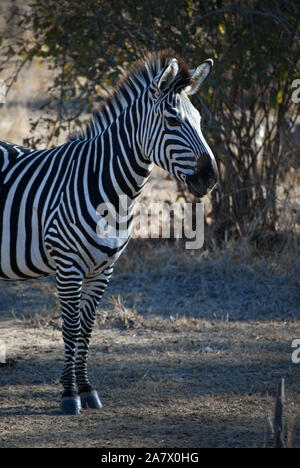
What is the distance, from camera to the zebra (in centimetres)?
426

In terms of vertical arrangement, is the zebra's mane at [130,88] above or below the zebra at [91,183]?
above

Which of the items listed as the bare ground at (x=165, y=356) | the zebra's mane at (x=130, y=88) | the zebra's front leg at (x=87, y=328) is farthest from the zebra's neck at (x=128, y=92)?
the bare ground at (x=165, y=356)

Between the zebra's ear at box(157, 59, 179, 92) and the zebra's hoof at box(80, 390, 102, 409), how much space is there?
7.18 ft

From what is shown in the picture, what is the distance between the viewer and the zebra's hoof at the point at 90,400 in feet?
15.2

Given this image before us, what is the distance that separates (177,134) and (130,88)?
2.28 ft

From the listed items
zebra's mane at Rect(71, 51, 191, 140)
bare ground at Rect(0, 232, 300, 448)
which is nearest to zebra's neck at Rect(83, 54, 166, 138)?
zebra's mane at Rect(71, 51, 191, 140)

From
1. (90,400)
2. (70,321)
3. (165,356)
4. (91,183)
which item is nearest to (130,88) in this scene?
(91,183)

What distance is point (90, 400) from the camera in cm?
463

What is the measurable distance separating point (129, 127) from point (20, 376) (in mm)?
2208

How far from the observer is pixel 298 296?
7.07m

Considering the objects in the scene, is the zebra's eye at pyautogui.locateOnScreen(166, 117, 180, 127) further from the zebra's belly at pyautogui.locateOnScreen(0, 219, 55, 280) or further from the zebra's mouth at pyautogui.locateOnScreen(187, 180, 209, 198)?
the zebra's belly at pyautogui.locateOnScreen(0, 219, 55, 280)

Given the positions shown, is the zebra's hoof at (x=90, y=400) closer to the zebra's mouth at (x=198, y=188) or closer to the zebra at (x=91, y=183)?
the zebra at (x=91, y=183)
